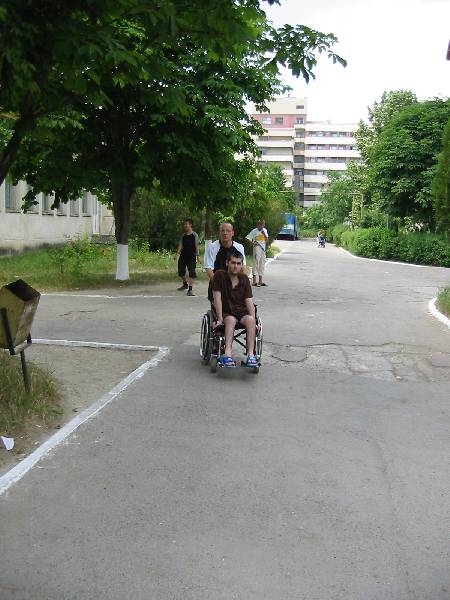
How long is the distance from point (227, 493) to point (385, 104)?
54175 millimetres

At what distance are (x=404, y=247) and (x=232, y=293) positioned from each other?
110 feet

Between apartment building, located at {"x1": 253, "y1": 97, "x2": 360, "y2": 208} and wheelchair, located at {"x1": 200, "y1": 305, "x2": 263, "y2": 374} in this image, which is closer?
wheelchair, located at {"x1": 200, "y1": 305, "x2": 263, "y2": 374}

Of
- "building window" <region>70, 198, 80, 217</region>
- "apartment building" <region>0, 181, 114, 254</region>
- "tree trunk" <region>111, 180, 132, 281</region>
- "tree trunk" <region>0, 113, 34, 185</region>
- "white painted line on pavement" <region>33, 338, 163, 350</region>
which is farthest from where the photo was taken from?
"building window" <region>70, 198, 80, 217</region>

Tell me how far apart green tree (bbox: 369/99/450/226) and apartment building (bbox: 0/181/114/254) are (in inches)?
625

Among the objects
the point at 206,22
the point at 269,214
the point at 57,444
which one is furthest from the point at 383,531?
the point at 269,214

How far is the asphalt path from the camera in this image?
3322 millimetres

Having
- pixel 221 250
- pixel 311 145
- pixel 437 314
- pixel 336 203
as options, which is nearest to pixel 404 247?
pixel 437 314

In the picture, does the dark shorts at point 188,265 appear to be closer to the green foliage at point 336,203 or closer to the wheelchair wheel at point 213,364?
the wheelchair wheel at point 213,364

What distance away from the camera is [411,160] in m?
37.8

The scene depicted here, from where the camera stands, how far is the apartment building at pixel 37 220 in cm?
3093

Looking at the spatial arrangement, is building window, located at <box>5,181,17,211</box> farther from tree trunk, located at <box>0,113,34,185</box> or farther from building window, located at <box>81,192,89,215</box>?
tree trunk, located at <box>0,113,34,185</box>

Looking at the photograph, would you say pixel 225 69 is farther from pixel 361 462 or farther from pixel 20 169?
pixel 361 462

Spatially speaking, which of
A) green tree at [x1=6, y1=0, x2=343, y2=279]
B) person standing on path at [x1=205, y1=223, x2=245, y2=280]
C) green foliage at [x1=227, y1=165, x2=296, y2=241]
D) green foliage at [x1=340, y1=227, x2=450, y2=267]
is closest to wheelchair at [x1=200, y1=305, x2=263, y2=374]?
person standing on path at [x1=205, y1=223, x2=245, y2=280]

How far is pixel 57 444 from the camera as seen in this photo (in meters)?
5.20
